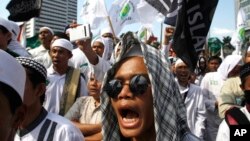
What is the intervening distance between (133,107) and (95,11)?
783 cm

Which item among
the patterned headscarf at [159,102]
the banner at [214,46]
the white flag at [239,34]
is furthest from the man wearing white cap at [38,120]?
the white flag at [239,34]

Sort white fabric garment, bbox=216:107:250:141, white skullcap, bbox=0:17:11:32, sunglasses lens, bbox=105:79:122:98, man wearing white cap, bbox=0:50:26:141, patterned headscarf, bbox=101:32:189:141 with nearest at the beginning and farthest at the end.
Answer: man wearing white cap, bbox=0:50:26:141 < patterned headscarf, bbox=101:32:189:141 < sunglasses lens, bbox=105:79:122:98 < white fabric garment, bbox=216:107:250:141 < white skullcap, bbox=0:17:11:32

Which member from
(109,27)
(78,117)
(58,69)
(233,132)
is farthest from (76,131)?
(109,27)

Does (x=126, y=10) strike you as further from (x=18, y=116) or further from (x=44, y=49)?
(x=18, y=116)

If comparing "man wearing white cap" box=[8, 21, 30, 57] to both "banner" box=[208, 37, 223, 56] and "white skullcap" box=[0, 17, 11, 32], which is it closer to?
"white skullcap" box=[0, 17, 11, 32]

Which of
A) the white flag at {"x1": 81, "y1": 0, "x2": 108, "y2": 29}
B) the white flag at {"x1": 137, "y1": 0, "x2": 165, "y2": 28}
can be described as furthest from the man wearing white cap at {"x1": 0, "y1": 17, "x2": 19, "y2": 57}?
the white flag at {"x1": 81, "y1": 0, "x2": 108, "y2": 29}

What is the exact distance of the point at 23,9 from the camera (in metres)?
5.87

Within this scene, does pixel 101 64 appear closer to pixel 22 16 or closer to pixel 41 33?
pixel 22 16

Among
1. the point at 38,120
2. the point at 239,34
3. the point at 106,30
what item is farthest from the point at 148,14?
the point at 38,120

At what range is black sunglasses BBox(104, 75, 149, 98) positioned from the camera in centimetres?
221

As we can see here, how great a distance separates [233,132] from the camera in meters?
2.24

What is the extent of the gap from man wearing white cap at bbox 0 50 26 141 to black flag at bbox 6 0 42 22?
176 inches

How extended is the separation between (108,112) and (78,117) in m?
1.76

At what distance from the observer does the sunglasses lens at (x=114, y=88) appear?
2273 millimetres
